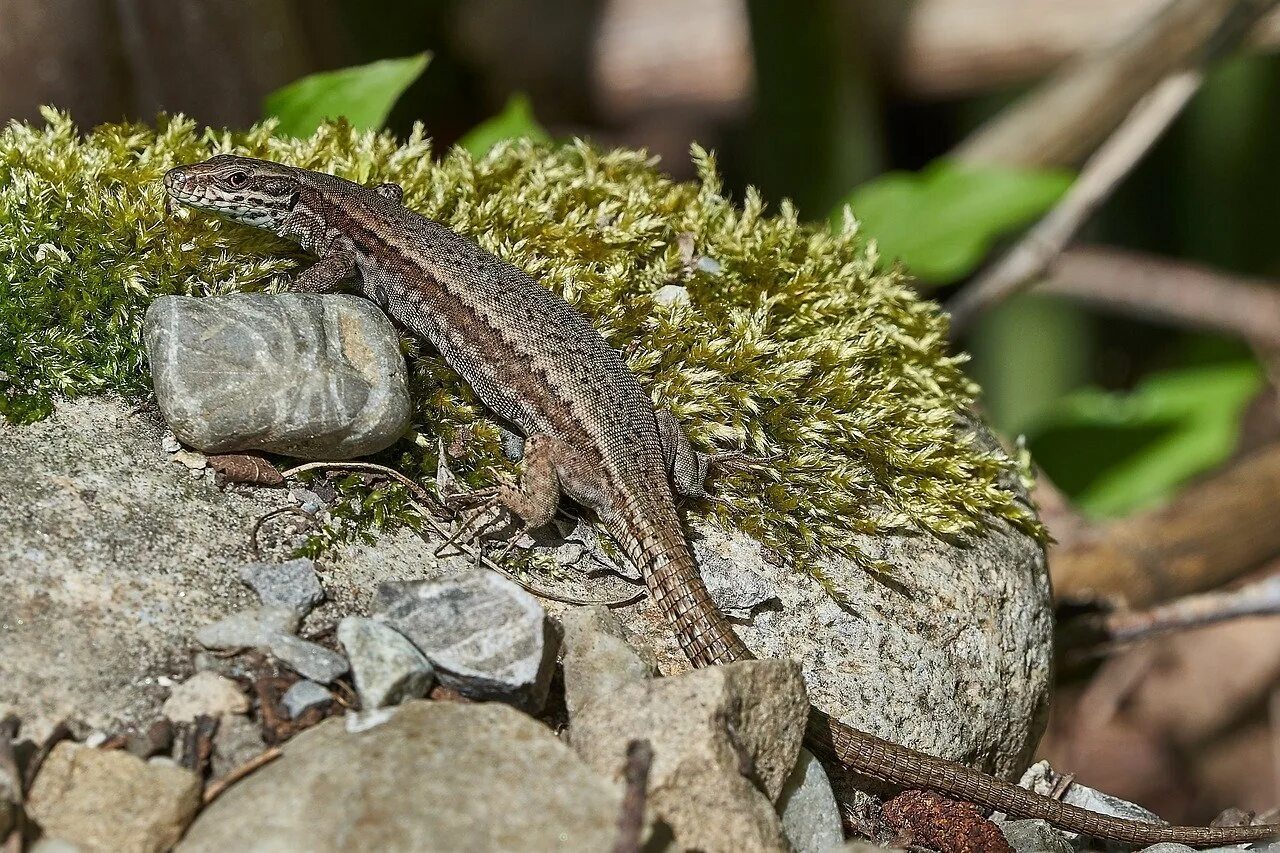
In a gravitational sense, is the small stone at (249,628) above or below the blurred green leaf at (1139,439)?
below

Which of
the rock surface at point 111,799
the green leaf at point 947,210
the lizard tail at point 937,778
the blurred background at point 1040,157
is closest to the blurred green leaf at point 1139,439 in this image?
the blurred background at point 1040,157

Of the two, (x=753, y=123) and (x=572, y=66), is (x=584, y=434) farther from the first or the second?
(x=572, y=66)

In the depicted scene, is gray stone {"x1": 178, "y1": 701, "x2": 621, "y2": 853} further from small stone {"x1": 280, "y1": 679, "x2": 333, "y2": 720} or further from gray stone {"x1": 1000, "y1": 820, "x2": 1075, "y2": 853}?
gray stone {"x1": 1000, "y1": 820, "x2": 1075, "y2": 853}

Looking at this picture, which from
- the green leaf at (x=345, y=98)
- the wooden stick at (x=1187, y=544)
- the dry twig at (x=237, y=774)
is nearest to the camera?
the dry twig at (x=237, y=774)

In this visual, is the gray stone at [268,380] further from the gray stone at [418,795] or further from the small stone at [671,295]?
the small stone at [671,295]

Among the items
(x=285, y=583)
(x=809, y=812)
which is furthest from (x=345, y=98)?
(x=809, y=812)
